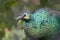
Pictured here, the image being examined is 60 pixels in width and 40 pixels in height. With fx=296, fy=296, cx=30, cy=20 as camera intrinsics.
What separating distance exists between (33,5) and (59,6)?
245 mm

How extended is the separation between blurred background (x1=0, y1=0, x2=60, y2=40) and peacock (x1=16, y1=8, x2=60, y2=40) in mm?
370

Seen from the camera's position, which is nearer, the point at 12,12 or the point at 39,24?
the point at 39,24

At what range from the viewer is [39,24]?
2117 millimetres

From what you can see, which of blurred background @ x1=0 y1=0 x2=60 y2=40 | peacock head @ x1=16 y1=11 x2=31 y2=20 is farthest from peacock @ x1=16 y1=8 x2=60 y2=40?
blurred background @ x1=0 y1=0 x2=60 y2=40

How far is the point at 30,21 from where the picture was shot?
2139mm

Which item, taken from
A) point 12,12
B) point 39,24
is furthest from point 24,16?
point 12,12

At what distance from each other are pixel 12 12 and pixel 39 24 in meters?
0.52

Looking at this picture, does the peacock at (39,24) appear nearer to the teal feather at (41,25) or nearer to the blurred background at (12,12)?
the teal feather at (41,25)

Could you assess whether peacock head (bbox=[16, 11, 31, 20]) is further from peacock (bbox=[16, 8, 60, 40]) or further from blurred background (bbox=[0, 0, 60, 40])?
blurred background (bbox=[0, 0, 60, 40])

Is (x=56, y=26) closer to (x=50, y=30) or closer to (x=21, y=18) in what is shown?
(x=50, y=30)

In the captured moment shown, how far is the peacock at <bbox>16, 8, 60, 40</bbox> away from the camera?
2.11 m

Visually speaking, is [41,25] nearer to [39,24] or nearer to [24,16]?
[39,24]

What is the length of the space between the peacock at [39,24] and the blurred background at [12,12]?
0.37 metres

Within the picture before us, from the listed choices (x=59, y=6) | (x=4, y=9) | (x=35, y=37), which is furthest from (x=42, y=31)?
(x=4, y=9)
